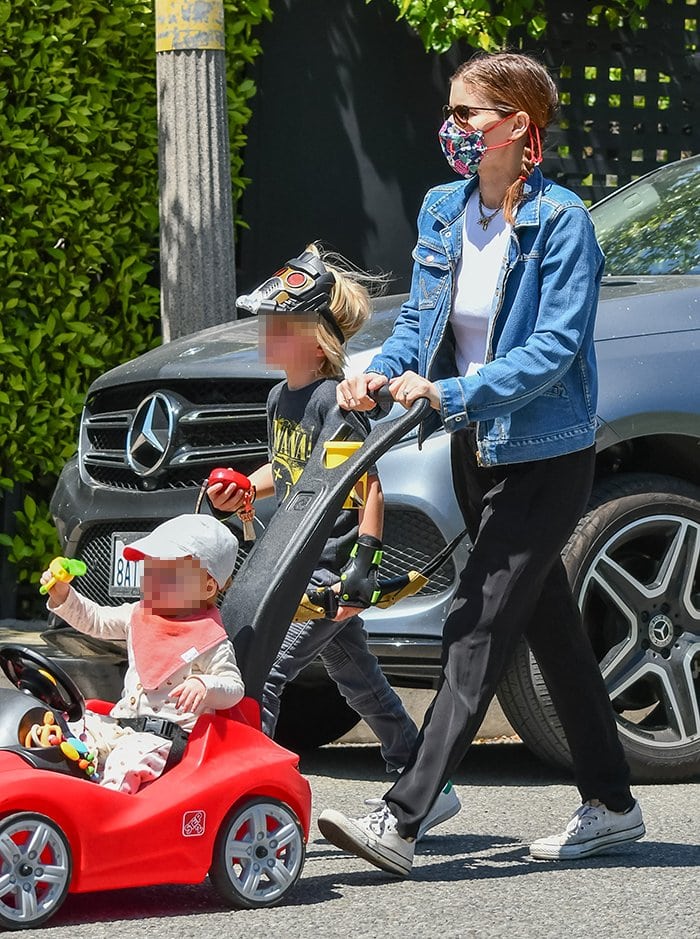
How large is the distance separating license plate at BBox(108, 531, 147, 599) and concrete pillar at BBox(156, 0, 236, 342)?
201 cm

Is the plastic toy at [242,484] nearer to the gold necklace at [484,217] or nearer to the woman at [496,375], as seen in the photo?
the woman at [496,375]

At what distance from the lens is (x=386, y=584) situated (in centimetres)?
429

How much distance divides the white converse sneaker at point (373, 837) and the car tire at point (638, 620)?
1.19m

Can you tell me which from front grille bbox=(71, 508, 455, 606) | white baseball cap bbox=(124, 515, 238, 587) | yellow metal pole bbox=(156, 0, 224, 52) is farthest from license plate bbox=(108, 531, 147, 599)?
yellow metal pole bbox=(156, 0, 224, 52)

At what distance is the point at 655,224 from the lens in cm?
635

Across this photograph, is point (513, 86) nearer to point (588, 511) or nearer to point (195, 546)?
point (195, 546)

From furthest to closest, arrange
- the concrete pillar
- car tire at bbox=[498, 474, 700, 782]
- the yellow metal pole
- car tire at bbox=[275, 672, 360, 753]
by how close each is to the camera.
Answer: the concrete pillar < the yellow metal pole < car tire at bbox=[275, 672, 360, 753] < car tire at bbox=[498, 474, 700, 782]

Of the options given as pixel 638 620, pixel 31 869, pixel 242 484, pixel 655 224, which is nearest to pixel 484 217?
pixel 242 484

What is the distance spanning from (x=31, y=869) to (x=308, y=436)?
4.39ft

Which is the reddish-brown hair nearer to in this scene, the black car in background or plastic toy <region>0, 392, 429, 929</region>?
plastic toy <region>0, 392, 429, 929</region>

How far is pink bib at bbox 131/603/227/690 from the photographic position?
13.0 ft


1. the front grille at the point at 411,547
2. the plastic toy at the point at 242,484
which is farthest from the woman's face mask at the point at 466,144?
the front grille at the point at 411,547

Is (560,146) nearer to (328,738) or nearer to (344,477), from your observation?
(328,738)

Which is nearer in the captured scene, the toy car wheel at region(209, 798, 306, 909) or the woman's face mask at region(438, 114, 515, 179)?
the toy car wheel at region(209, 798, 306, 909)
